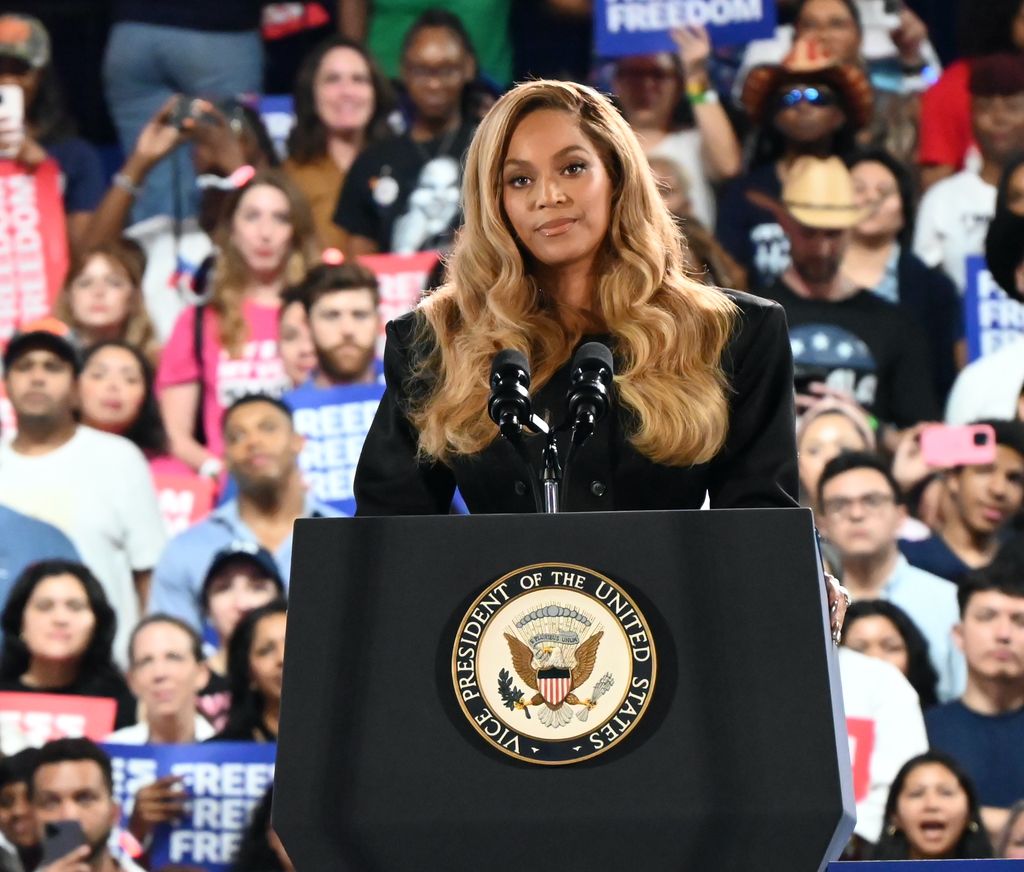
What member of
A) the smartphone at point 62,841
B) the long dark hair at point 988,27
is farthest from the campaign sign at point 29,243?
the long dark hair at point 988,27

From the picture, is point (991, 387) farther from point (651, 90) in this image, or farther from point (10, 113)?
point (10, 113)

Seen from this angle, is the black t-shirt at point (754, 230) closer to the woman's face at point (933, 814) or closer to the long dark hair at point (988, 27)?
the long dark hair at point (988, 27)

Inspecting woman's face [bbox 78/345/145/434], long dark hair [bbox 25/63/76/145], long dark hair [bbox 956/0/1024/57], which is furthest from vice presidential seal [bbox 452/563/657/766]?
long dark hair [bbox 25/63/76/145]

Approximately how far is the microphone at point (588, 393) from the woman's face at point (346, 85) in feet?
13.8

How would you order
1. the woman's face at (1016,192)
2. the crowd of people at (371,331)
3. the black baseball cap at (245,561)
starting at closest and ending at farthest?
the crowd of people at (371,331)
the black baseball cap at (245,561)
the woman's face at (1016,192)

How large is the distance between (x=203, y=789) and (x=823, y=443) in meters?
1.78

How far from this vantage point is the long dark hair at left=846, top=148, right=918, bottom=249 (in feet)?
17.9

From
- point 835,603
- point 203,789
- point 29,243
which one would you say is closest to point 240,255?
point 29,243

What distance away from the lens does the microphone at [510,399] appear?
5.58 ft

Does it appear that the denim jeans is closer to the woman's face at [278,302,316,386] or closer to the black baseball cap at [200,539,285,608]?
the woman's face at [278,302,316,386]

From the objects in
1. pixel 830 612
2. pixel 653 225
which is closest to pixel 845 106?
pixel 653 225

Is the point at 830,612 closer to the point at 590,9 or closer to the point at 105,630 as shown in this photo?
the point at 105,630

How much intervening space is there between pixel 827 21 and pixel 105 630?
2.65m

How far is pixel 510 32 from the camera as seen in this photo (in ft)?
20.7
